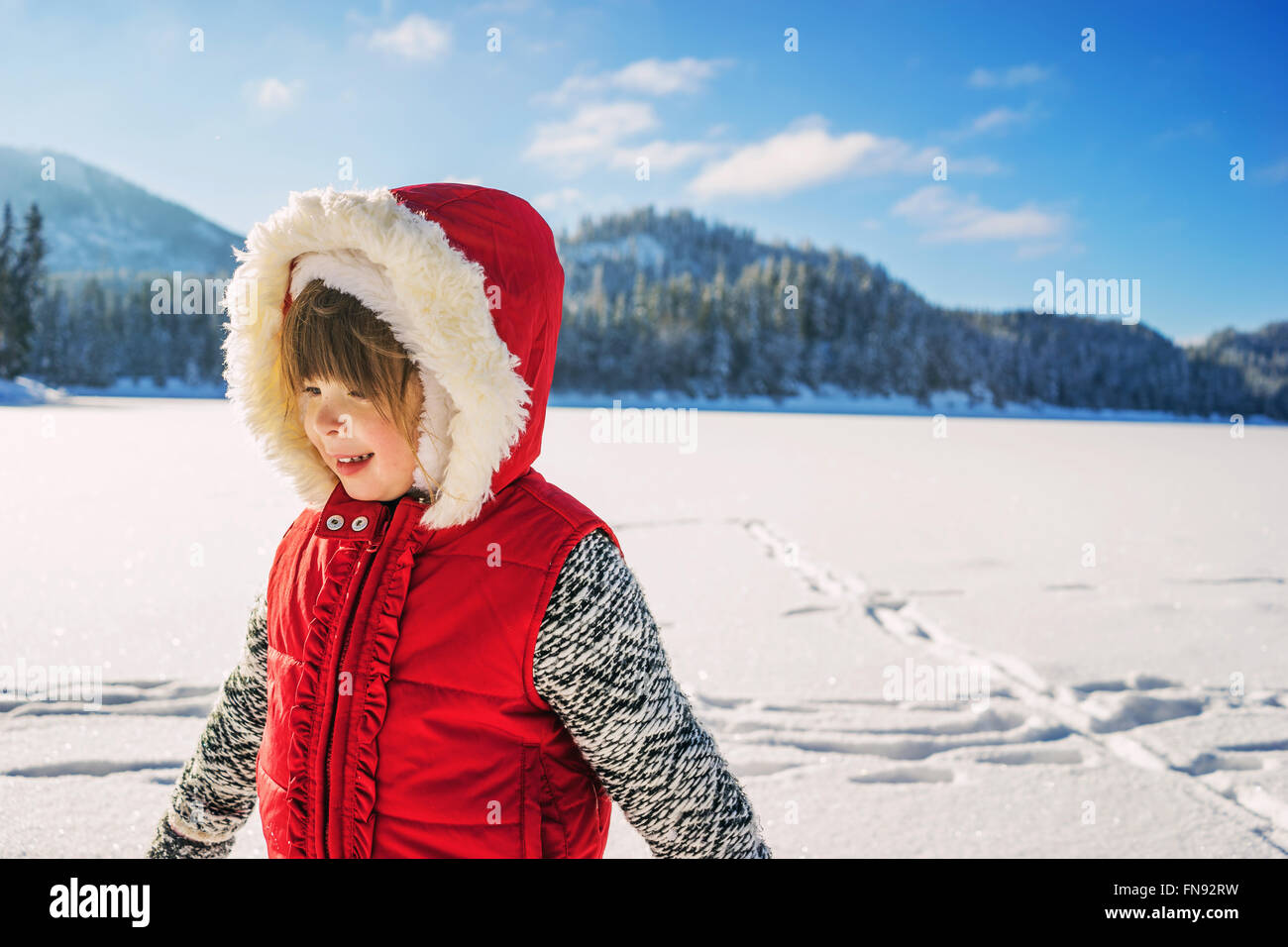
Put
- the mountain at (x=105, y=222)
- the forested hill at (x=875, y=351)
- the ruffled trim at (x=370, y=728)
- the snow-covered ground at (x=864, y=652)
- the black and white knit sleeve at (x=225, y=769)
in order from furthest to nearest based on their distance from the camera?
the mountain at (x=105, y=222) < the forested hill at (x=875, y=351) < the snow-covered ground at (x=864, y=652) < the black and white knit sleeve at (x=225, y=769) < the ruffled trim at (x=370, y=728)

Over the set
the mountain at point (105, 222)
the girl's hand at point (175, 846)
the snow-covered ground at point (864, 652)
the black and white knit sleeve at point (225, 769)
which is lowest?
the snow-covered ground at point (864, 652)

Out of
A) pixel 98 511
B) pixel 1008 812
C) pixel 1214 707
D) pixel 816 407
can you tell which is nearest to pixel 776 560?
pixel 1214 707

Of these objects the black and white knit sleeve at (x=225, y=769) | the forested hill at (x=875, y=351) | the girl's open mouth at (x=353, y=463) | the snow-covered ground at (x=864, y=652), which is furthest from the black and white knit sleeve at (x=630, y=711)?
the forested hill at (x=875, y=351)

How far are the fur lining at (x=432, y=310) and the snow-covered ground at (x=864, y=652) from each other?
1.08 m

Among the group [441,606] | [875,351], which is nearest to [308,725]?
[441,606]

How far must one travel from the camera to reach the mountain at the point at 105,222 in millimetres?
136375

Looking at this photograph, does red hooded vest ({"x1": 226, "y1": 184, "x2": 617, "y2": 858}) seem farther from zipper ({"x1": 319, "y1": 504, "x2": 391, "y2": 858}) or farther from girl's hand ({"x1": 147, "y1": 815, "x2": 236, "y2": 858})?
girl's hand ({"x1": 147, "y1": 815, "x2": 236, "y2": 858})

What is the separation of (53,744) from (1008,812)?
234cm

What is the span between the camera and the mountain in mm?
136375

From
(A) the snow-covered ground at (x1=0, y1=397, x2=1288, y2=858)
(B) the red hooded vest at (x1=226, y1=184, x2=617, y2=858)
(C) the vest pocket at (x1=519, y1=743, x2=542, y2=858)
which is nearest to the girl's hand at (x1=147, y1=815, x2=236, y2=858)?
(B) the red hooded vest at (x1=226, y1=184, x2=617, y2=858)

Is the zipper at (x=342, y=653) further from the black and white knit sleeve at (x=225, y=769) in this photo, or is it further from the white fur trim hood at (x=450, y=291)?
the black and white knit sleeve at (x=225, y=769)
